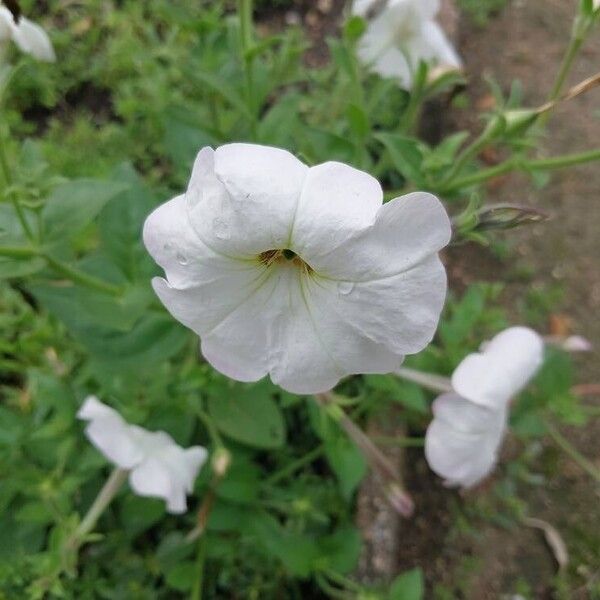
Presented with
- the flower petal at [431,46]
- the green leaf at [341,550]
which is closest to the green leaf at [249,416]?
the green leaf at [341,550]

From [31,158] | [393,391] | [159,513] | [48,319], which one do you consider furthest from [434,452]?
[48,319]

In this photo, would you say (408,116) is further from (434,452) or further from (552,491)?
(552,491)

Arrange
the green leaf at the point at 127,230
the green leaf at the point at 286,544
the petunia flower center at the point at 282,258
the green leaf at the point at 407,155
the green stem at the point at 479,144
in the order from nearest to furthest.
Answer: the petunia flower center at the point at 282,258
the green stem at the point at 479,144
the green leaf at the point at 407,155
the green leaf at the point at 127,230
the green leaf at the point at 286,544

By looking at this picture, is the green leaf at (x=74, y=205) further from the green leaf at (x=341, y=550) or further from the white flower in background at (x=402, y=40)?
the green leaf at (x=341, y=550)

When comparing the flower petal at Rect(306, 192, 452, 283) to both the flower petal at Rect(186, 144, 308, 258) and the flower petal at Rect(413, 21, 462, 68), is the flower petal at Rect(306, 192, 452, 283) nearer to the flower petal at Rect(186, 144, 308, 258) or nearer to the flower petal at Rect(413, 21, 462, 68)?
the flower petal at Rect(186, 144, 308, 258)

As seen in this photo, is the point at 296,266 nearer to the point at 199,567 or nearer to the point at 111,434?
the point at 111,434
